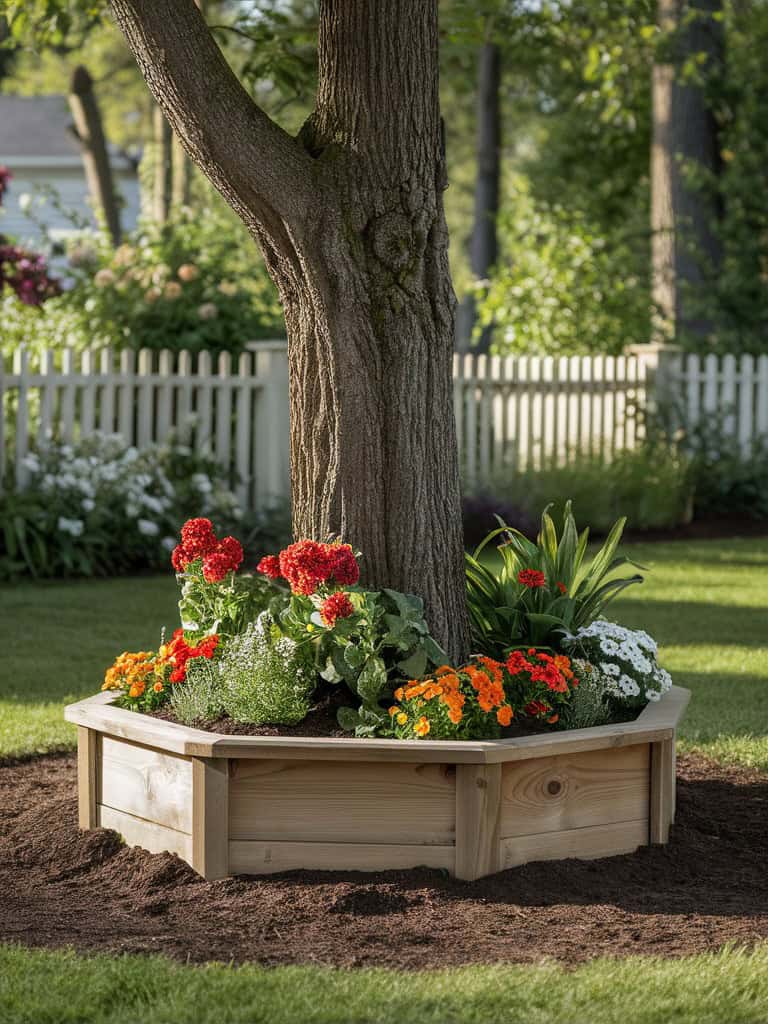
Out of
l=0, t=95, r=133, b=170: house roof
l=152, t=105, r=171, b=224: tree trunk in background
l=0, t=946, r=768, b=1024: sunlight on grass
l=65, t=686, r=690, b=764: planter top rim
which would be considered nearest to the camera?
l=0, t=946, r=768, b=1024: sunlight on grass

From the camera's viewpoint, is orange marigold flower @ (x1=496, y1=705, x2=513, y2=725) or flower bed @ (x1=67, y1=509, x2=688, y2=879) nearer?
flower bed @ (x1=67, y1=509, x2=688, y2=879)

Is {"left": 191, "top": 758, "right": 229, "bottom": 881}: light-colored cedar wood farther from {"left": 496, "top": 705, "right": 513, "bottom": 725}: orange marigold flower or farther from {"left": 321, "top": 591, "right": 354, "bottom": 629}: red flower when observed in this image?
{"left": 496, "top": 705, "right": 513, "bottom": 725}: orange marigold flower

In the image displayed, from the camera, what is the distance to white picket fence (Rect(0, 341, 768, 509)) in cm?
1073

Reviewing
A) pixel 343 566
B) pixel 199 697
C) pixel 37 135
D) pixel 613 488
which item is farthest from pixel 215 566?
pixel 37 135

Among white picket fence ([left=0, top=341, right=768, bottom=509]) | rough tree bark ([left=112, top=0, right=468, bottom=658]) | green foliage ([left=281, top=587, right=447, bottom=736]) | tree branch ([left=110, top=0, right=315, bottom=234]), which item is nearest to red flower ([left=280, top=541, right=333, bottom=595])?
green foliage ([left=281, top=587, right=447, bottom=736])

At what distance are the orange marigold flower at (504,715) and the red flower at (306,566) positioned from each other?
62 centimetres

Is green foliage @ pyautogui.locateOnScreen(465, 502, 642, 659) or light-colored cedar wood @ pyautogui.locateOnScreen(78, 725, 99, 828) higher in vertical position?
green foliage @ pyautogui.locateOnScreen(465, 502, 642, 659)

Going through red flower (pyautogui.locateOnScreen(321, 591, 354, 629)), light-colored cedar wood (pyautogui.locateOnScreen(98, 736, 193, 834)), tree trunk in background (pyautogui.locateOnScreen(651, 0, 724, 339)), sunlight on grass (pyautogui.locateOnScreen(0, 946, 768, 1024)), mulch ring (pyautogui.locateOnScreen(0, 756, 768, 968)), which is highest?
tree trunk in background (pyautogui.locateOnScreen(651, 0, 724, 339))

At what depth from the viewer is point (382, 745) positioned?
12.4 ft

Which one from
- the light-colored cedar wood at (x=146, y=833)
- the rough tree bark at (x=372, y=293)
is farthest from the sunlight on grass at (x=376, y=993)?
the rough tree bark at (x=372, y=293)

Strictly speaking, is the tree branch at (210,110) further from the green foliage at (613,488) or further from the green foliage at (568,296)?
the green foliage at (568,296)

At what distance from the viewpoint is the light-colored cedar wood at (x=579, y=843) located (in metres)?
3.92

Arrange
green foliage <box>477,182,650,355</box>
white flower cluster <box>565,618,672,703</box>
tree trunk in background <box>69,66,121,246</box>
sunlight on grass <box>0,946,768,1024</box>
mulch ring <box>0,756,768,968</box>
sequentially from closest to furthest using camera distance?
1. sunlight on grass <box>0,946,768,1024</box>
2. mulch ring <box>0,756,768,968</box>
3. white flower cluster <box>565,618,672,703</box>
4. green foliage <box>477,182,650,355</box>
5. tree trunk in background <box>69,66,121,246</box>

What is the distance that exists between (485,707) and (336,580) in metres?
0.56
